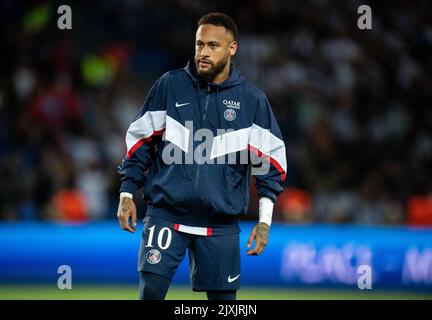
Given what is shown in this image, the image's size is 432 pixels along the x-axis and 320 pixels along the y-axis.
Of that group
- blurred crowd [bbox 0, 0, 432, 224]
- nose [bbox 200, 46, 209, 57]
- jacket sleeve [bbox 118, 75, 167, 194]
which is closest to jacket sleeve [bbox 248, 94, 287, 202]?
nose [bbox 200, 46, 209, 57]

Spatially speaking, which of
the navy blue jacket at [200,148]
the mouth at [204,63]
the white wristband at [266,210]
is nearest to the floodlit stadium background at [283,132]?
the white wristband at [266,210]

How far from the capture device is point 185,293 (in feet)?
32.7

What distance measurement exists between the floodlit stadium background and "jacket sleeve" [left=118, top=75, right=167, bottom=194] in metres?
3.99

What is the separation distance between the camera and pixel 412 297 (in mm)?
9930

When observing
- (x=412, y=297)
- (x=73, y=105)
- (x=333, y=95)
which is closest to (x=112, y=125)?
(x=73, y=105)

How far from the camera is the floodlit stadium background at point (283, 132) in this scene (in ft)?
33.8

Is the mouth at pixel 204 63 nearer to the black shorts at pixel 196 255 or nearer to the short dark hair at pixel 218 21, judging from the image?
the short dark hair at pixel 218 21

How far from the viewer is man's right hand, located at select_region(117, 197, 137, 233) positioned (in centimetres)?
554

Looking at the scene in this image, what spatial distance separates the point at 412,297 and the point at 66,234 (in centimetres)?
382

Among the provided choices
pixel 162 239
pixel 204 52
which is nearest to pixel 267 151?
pixel 204 52

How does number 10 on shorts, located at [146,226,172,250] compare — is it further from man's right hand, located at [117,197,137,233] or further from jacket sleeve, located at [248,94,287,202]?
jacket sleeve, located at [248,94,287,202]

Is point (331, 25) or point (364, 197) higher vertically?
point (331, 25)

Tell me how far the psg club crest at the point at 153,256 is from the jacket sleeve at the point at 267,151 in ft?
2.60
